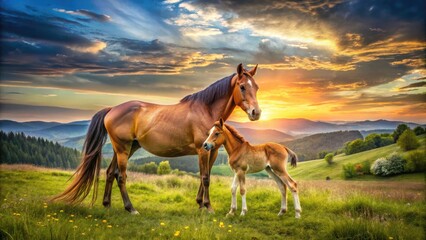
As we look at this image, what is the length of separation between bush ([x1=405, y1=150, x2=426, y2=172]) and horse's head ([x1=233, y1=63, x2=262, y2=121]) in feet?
20.4

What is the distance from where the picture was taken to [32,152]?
47.0 feet

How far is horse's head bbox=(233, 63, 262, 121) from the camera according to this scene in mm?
6785

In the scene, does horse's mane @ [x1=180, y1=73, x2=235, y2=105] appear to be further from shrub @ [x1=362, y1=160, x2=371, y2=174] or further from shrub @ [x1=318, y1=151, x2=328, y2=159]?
shrub @ [x1=318, y1=151, x2=328, y2=159]

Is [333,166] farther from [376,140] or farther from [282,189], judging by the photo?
[282,189]

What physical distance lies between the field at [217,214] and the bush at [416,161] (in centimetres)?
53

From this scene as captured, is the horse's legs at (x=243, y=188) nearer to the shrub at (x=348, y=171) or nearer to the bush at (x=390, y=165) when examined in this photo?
the bush at (x=390, y=165)

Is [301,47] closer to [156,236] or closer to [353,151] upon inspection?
[353,151]

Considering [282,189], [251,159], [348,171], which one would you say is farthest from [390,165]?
[251,159]

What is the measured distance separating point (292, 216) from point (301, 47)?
5.09 metres

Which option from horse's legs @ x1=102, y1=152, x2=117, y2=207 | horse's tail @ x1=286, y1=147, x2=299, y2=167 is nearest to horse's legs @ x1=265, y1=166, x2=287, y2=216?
horse's tail @ x1=286, y1=147, x2=299, y2=167

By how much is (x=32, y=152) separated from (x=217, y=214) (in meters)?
10.2

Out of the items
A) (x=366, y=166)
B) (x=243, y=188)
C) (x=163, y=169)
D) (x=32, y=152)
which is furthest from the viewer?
(x=163, y=169)

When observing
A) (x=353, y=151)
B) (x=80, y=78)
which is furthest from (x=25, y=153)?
(x=353, y=151)

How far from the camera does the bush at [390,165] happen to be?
10.4 meters
